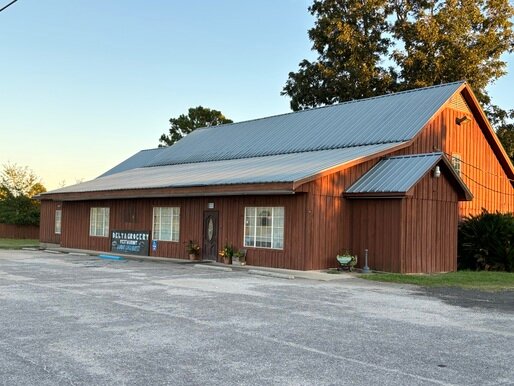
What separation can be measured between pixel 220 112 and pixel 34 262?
1702 inches

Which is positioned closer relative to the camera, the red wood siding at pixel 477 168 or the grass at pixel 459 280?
the grass at pixel 459 280

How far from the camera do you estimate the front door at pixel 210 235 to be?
829 inches

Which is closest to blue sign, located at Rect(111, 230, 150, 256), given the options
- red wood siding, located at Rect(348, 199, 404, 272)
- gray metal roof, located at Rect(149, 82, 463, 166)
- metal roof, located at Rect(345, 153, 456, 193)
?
gray metal roof, located at Rect(149, 82, 463, 166)

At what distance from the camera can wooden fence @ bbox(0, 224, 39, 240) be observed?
43.0 m

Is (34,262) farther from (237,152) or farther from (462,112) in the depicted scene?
(462,112)

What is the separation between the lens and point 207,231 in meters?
21.4

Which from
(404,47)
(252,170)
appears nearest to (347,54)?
(404,47)

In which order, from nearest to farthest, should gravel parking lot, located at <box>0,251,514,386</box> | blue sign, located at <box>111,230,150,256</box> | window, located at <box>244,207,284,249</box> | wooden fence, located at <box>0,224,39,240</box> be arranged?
1. gravel parking lot, located at <box>0,251,514,386</box>
2. window, located at <box>244,207,284,249</box>
3. blue sign, located at <box>111,230,150,256</box>
4. wooden fence, located at <box>0,224,39,240</box>

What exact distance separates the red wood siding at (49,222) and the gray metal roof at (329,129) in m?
6.07

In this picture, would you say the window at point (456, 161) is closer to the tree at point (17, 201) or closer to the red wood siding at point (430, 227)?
the red wood siding at point (430, 227)

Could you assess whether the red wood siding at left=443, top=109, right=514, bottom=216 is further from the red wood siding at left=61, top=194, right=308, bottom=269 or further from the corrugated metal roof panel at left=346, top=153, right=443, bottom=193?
the red wood siding at left=61, top=194, right=308, bottom=269

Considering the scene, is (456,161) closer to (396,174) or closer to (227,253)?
(396,174)

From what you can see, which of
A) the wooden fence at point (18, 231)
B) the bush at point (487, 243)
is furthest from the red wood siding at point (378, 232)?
the wooden fence at point (18, 231)

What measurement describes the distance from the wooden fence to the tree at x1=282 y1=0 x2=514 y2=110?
21.5 m
